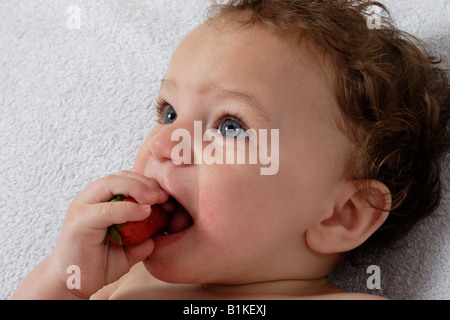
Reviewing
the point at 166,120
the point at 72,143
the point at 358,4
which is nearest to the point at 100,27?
the point at 72,143

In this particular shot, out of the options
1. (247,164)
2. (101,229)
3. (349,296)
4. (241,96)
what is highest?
(241,96)

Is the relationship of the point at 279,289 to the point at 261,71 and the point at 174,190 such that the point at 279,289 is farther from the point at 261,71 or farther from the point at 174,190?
the point at 261,71

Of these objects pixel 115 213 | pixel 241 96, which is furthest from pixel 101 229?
pixel 241 96

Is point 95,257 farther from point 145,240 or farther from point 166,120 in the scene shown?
point 166,120

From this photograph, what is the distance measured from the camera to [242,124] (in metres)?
1.17

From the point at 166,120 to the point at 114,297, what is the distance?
15.3 inches

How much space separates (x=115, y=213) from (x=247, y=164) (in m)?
0.25

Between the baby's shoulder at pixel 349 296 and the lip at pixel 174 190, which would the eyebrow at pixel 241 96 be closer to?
the lip at pixel 174 190

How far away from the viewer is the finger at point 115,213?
1.11 metres

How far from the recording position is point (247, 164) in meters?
1.15

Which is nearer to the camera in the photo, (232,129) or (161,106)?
(232,129)

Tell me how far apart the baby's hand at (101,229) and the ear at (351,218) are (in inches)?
12.6

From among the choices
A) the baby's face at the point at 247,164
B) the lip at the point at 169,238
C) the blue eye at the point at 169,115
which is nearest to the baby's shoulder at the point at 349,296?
the baby's face at the point at 247,164

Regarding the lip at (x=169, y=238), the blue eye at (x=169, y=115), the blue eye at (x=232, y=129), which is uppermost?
the blue eye at (x=169, y=115)
